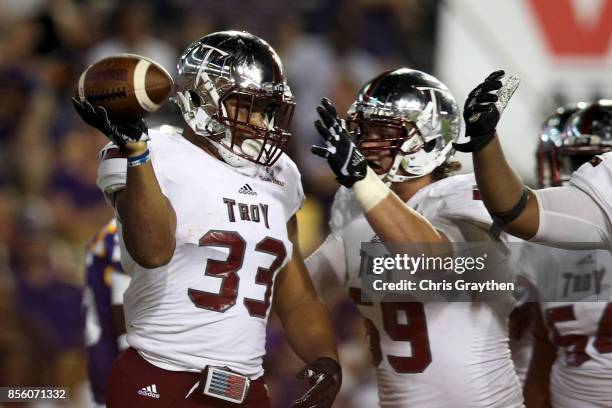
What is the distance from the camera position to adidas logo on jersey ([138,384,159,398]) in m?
2.71

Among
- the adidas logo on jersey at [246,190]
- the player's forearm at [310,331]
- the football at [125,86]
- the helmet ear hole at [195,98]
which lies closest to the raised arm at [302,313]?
the player's forearm at [310,331]

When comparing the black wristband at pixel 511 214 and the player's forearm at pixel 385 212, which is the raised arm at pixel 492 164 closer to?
the black wristband at pixel 511 214

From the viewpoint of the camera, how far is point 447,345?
9.84ft

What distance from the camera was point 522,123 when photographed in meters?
6.98

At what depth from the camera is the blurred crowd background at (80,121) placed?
17.2 feet

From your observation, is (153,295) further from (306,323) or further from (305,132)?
(305,132)

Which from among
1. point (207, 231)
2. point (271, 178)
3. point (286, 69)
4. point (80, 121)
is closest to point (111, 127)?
point (207, 231)

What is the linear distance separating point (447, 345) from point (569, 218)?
54cm

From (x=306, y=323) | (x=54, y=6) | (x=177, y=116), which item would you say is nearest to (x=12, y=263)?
(x=177, y=116)

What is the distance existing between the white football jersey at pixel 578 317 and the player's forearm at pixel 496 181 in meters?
0.64

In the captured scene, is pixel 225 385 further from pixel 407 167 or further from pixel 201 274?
pixel 407 167

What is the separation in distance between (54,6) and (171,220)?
4417 millimetres

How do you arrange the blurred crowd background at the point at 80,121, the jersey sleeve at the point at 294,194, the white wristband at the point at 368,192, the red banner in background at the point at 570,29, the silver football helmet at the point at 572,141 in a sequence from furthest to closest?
1. the red banner in background at the point at 570,29
2. the blurred crowd background at the point at 80,121
3. the silver football helmet at the point at 572,141
4. the jersey sleeve at the point at 294,194
5. the white wristband at the point at 368,192

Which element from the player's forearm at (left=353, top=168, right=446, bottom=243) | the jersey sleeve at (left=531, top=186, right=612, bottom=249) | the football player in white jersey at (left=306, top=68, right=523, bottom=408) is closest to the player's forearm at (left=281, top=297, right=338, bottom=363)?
the football player in white jersey at (left=306, top=68, right=523, bottom=408)
